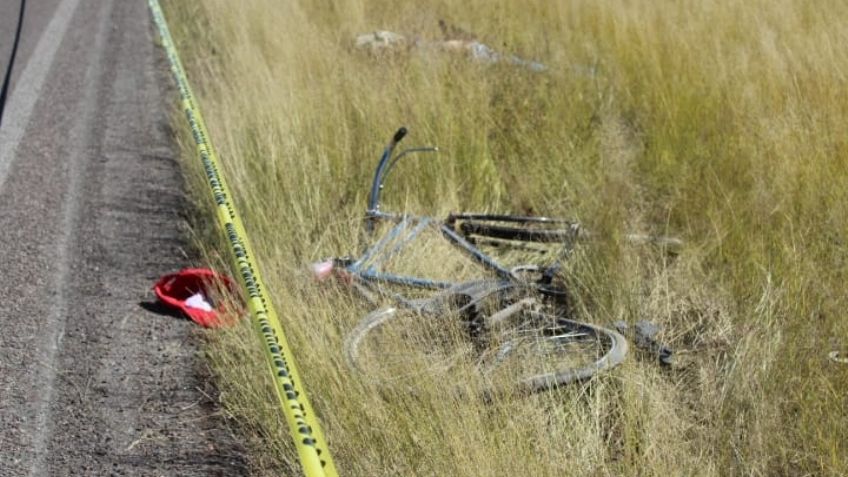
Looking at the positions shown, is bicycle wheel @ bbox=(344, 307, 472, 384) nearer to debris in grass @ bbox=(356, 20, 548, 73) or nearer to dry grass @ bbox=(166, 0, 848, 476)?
dry grass @ bbox=(166, 0, 848, 476)

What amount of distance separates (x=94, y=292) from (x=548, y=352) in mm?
2362

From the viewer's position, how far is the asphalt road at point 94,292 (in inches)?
161

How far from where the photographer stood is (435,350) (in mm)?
4109

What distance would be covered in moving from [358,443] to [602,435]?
805 mm

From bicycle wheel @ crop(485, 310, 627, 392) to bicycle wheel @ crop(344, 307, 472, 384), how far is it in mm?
144

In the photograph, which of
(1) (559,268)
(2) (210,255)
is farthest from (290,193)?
(1) (559,268)

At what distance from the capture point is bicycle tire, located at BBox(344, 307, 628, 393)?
3.89 meters

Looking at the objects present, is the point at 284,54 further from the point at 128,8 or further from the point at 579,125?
the point at 128,8

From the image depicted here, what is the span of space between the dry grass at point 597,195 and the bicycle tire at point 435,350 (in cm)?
8

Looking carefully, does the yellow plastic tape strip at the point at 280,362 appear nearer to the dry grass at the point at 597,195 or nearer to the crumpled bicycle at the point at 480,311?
the dry grass at the point at 597,195

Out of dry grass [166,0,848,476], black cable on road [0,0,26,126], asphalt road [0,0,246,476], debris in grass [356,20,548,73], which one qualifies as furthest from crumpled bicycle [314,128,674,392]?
black cable on road [0,0,26,126]

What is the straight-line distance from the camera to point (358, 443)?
145 inches

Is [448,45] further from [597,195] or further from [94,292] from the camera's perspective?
[94,292]

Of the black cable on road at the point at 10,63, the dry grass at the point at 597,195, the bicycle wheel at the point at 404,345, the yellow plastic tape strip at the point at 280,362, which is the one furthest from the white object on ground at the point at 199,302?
the black cable on road at the point at 10,63
